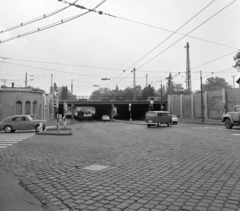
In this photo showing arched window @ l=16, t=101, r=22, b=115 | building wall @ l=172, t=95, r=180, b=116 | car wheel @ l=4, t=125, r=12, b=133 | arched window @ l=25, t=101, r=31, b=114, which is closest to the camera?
car wheel @ l=4, t=125, r=12, b=133

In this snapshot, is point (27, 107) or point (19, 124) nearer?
point (19, 124)

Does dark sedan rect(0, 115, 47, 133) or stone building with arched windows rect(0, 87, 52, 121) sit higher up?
stone building with arched windows rect(0, 87, 52, 121)

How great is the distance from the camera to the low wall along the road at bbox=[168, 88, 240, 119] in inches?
1606

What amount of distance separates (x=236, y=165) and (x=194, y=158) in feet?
4.79

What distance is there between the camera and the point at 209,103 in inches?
1779

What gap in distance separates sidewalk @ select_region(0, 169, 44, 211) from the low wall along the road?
135ft

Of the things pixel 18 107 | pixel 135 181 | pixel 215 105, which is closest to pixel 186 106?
pixel 215 105

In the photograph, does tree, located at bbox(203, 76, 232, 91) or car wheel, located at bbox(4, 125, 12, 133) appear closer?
car wheel, located at bbox(4, 125, 12, 133)

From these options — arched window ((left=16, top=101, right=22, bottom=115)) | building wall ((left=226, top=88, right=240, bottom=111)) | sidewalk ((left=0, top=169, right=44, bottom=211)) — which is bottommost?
sidewalk ((left=0, top=169, right=44, bottom=211))

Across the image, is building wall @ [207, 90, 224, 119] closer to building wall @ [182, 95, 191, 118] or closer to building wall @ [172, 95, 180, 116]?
building wall @ [182, 95, 191, 118]

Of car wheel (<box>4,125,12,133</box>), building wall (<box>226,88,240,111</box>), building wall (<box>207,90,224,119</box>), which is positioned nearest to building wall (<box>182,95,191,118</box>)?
building wall (<box>207,90,224,119</box>)

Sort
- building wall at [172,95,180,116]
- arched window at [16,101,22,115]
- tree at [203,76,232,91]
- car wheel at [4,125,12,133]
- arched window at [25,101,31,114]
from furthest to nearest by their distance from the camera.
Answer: tree at [203,76,232,91] → building wall at [172,95,180,116] → arched window at [25,101,31,114] → arched window at [16,101,22,115] → car wheel at [4,125,12,133]

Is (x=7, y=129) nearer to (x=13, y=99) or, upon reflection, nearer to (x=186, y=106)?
(x=13, y=99)

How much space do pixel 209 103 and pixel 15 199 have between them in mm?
45116
